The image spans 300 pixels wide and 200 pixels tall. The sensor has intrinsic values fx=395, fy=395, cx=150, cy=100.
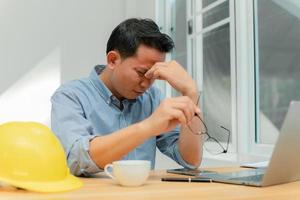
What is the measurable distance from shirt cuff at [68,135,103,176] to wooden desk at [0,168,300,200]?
18 centimetres

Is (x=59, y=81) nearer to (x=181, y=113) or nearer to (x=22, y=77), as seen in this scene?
(x=22, y=77)

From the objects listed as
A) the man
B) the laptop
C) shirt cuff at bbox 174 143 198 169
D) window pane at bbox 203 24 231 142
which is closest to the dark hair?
the man

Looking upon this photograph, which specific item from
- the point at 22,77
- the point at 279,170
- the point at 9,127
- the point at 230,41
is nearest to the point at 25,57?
the point at 22,77

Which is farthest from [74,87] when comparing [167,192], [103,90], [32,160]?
[167,192]

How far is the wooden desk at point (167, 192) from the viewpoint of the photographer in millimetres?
741

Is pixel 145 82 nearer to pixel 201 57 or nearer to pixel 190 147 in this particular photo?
pixel 190 147

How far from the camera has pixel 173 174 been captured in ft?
3.69

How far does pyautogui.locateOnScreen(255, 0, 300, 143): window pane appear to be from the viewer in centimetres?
176

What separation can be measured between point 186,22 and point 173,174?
68.7 inches

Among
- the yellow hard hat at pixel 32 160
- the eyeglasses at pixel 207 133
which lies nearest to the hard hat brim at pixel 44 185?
the yellow hard hat at pixel 32 160

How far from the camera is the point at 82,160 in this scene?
110cm

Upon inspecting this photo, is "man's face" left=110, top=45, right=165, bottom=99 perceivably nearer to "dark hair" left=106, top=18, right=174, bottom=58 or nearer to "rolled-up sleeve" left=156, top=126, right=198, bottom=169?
"dark hair" left=106, top=18, right=174, bottom=58

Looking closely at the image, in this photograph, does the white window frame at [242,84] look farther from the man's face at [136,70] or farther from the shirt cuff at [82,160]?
the shirt cuff at [82,160]

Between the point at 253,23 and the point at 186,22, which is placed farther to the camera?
the point at 186,22
